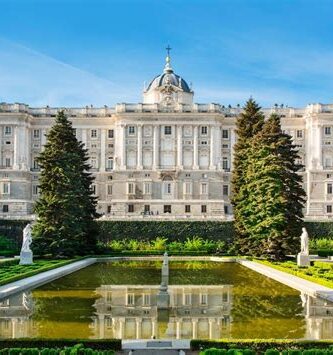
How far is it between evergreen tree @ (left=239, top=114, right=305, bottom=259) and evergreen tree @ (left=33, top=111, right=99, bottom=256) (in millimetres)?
11473

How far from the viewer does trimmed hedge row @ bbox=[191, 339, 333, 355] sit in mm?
11867

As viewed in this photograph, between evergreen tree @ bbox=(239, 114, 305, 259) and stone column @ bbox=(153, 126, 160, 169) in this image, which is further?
stone column @ bbox=(153, 126, 160, 169)

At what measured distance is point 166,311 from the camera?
17.1m

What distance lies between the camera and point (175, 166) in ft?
242

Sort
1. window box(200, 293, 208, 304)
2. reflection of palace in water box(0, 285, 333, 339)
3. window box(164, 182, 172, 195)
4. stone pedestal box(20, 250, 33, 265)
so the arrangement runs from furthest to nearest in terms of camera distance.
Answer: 1. window box(164, 182, 172, 195)
2. stone pedestal box(20, 250, 33, 265)
3. window box(200, 293, 208, 304)
4. reflection of palace in water box(0, 285, 333, 339)

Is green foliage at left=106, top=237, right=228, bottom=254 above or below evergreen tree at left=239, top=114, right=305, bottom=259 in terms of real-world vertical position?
below

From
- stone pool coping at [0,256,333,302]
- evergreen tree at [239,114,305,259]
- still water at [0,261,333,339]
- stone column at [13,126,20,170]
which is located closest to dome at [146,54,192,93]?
stone column at [13,126,20,170]

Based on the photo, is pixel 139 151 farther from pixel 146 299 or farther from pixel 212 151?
pixel 146 299

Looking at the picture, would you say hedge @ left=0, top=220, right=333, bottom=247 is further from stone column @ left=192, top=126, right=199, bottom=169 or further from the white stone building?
stone column @ left=192, top=126, right=199, bottom=169

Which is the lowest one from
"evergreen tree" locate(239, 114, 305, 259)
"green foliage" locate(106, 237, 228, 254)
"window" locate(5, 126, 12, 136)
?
"green foliage" locate(106, 237, 228, 254)

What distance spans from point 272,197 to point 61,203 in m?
13.5

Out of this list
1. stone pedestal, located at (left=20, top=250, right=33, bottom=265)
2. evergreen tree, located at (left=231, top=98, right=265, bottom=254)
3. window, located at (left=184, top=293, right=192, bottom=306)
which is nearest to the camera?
window, located at (left=184, top=293, right=192, bottom=306)

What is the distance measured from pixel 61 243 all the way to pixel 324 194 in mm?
42307

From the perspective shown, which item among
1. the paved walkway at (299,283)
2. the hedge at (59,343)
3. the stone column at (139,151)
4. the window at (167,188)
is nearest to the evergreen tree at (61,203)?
the paved walkway at (299,283)
